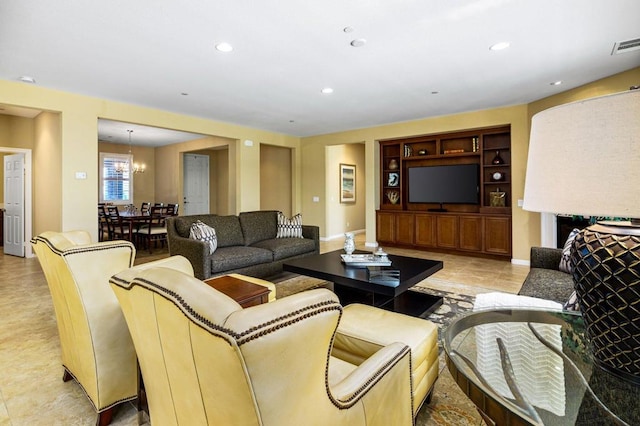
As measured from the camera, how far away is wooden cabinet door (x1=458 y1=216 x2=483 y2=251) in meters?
5.81

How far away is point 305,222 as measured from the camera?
8.15 m

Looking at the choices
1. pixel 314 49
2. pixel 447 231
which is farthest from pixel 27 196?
pixel 447 231

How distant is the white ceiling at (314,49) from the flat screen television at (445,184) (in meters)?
1.41

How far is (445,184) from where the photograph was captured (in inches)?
247

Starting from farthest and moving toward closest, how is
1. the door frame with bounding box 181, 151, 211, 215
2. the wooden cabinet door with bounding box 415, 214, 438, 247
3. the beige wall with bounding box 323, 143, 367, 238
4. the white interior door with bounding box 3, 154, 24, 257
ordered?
the door frame with bounding box 181, 151, 211, 215 → the beige wall with bounding box 323, 143, 367, 238 → the wooden cabinet door with bounding box 415, 214, 438, 247 → the white interior door with bounding box 3, 154, 24, 257

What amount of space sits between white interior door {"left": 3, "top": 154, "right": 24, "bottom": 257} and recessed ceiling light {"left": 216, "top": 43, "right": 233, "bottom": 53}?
5316mm

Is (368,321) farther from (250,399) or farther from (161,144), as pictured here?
(161,144)

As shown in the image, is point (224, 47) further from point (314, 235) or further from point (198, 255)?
point (314, 235)

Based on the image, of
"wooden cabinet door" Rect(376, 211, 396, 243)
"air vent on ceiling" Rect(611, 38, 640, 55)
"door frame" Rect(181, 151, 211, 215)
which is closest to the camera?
"air vent on ceiling" Rect(611, 38, 640, 55)

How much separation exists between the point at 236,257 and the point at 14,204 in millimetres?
5445

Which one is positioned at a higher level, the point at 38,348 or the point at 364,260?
the point at 364,260

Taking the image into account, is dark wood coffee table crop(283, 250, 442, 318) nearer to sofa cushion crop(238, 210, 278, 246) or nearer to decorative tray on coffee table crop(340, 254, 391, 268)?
decorative tray on coffee table crop(340, 254, 391, 268)

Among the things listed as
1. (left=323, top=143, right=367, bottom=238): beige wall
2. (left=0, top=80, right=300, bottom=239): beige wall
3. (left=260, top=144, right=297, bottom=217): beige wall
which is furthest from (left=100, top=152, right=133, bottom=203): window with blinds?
(left=323, top=143, right=367, bottom=238): beige wall

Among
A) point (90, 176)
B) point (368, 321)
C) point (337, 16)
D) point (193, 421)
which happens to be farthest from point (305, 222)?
point (193, 421)
